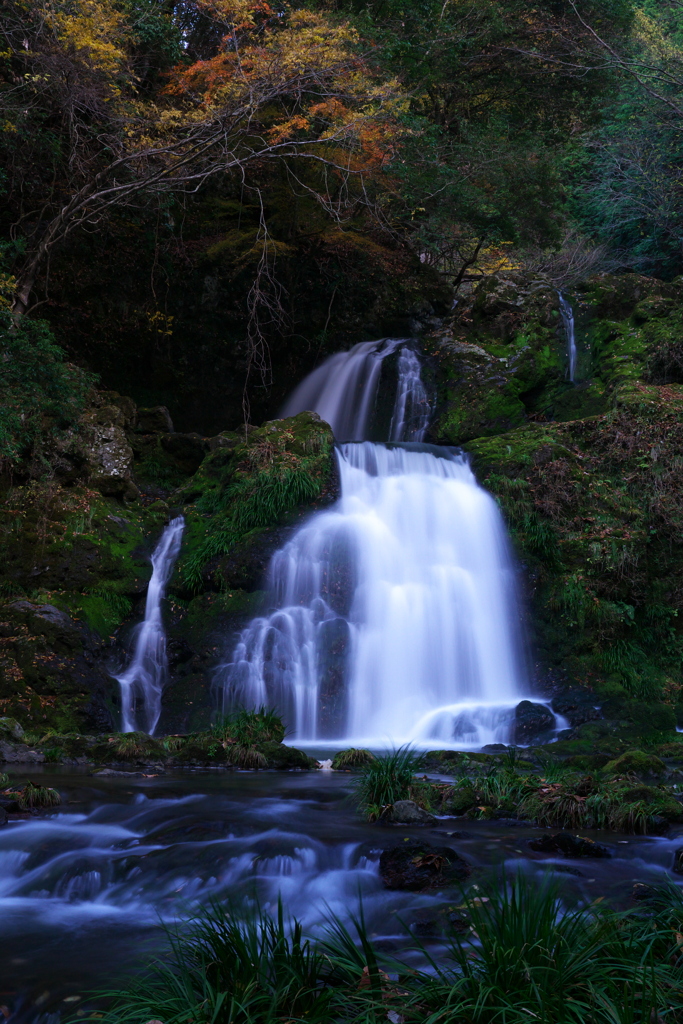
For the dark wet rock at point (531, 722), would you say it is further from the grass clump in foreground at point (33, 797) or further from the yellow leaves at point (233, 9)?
the yellow leaves at point (233, 9)

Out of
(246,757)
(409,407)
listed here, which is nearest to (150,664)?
(246,757)

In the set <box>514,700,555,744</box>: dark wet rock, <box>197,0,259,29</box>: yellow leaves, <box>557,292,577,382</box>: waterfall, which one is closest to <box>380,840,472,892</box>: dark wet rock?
<box>514,700,555,744</box>: dark wet rock

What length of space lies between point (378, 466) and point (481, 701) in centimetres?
Answer: 456

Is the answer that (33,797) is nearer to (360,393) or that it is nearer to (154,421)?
(154,421)

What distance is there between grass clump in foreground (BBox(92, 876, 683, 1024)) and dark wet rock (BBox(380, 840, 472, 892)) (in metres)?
1.25

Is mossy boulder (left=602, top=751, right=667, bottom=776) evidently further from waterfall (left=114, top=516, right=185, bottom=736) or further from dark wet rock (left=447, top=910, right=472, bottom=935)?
waterfall (left=114, top=516, right=185, bottom=736)

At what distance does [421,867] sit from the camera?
14.0ft

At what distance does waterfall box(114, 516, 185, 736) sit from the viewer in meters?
9.55

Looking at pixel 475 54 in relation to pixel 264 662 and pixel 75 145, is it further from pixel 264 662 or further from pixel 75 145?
pixel 264 662

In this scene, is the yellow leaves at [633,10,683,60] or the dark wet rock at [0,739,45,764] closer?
the dark wet rock at [0,739,45,764]

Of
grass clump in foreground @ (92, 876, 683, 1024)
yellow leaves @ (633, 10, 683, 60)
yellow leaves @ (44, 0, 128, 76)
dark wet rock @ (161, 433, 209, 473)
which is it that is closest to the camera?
grass clump in foreground @ (92, 876, 683, 1024)

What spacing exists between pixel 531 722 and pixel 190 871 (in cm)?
521

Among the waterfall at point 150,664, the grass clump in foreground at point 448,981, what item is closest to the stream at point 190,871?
the grass clump in foreground at point 448,981

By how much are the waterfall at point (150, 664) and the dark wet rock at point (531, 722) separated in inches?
171
